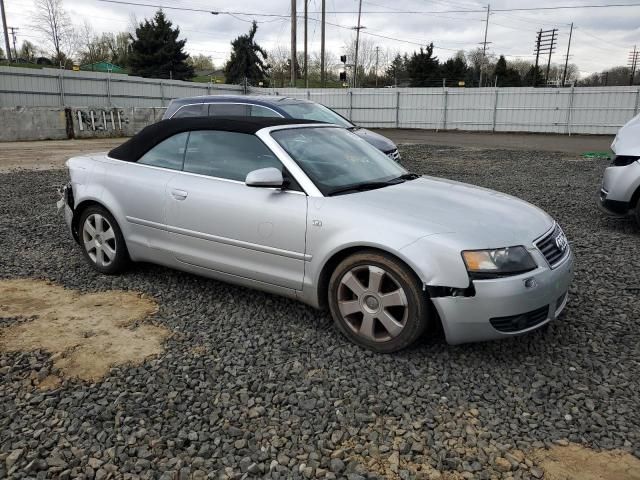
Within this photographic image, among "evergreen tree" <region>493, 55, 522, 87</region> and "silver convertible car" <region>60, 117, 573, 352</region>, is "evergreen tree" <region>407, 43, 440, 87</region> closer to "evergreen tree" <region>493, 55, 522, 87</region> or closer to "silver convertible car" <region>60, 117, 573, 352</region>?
"evergreen tree" <region>493, 55, 522, 87</region>

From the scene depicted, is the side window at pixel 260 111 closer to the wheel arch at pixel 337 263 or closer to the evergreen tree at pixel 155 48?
the wheel arch at pixel 337 263

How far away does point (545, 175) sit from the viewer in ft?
36.9

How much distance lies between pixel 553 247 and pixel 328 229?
146 centimetres

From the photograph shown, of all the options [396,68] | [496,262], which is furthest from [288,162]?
[396,68]

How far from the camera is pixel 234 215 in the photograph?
3.75 meters

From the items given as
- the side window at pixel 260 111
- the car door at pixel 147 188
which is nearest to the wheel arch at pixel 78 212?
the car door at pixel 147 188

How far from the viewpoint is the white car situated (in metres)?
6.00

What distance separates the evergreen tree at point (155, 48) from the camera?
153ft

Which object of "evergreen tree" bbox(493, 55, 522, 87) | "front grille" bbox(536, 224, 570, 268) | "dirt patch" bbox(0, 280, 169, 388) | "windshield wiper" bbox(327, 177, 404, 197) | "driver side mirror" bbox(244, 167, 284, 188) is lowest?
"dirt patch" bbox(0, 280, 169, 388)

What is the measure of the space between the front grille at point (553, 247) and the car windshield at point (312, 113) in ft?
21.6

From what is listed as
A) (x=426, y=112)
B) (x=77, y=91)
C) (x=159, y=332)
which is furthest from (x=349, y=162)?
(x=426, y=112)

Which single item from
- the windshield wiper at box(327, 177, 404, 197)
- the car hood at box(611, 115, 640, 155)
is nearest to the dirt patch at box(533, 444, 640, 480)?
the windshield wiper at box(327, 177, 404, 197)

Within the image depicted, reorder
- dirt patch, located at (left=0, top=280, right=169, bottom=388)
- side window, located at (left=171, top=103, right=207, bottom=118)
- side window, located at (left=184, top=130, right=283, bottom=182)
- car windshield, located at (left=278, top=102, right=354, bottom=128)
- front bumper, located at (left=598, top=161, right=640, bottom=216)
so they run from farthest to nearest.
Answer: side window, located at (left=171, top=103, right=207, bottom=118) → car windshield, located at (left=278, top=102, right=354, bottom=128) → front bumper, located at (left=598, top=161, right=640, bottom=216) → side window, located at (left=184, top=130, right=283, bottom=182) → dirt patch, located at (left=0, top=280, right=169, bottom=388)

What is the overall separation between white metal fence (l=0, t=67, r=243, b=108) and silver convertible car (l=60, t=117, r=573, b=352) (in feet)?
70.1
